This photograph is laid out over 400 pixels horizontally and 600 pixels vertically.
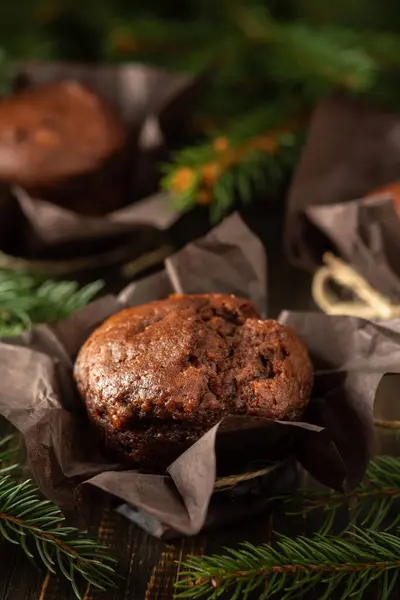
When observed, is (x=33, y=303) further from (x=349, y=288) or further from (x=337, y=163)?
(x=337, y=163)

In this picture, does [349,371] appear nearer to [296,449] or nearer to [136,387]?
[296,449]

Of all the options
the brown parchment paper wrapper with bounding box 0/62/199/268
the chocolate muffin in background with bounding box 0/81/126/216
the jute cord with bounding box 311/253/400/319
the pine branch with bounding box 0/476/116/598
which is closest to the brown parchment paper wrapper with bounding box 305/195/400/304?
the jute cord with bounding box 311/253/400/319

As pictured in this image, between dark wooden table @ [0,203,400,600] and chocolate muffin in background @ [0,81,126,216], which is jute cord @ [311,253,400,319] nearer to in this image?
chocolate muffin in background @ [0,81,126,216]

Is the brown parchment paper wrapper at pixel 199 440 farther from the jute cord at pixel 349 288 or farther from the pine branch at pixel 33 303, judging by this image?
the jute cord at pixel 349 288

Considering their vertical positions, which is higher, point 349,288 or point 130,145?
point 130,145

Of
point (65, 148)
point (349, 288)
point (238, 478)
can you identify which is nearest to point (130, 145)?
point (65, 148)

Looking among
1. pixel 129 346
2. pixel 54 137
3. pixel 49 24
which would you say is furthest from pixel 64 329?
pixel 49 24

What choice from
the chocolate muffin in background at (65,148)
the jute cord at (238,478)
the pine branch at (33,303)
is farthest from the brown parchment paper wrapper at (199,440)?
the chocolate muffin in background at (65,148)
